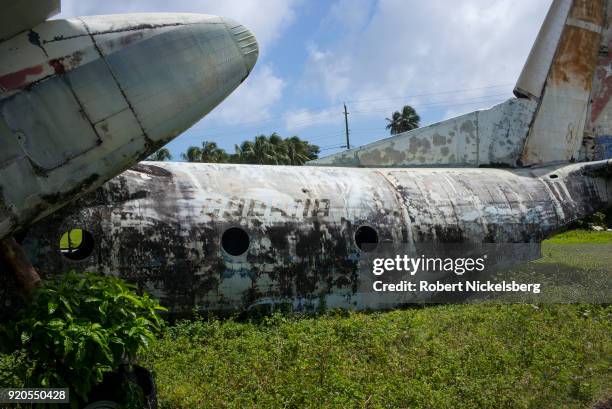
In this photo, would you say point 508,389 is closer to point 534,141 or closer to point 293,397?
point 293,397

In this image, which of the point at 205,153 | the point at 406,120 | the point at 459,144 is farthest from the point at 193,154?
the point at 459,144

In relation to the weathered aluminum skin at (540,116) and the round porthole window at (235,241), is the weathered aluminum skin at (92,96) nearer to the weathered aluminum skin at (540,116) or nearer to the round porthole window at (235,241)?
the round porthole window at (235,241)

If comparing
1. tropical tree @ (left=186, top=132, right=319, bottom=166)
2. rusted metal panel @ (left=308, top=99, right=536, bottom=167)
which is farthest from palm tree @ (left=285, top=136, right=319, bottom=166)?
rusted metal panel @ (left=308, top=99, right=536, bottom=167)

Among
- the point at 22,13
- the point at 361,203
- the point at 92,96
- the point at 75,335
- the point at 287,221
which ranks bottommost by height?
the point at 75,335

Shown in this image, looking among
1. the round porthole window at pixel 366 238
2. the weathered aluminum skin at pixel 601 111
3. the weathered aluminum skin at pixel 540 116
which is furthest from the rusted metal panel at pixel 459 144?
the round porthole window at pixel 366 238

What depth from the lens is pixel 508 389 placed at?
7.55 meters

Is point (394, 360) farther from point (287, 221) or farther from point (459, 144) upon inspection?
point (459, 144)

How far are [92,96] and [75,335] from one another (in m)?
2.70

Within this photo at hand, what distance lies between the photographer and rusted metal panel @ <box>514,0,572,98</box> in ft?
47.1

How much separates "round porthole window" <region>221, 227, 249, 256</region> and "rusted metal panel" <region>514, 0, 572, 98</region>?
8246 mm

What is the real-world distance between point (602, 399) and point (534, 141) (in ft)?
27.6

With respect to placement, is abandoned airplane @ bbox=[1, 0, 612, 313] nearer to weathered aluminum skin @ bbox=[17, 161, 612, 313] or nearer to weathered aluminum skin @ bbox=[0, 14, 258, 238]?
weathered aluminum skin @ bbox=[17, 161, 612, 313]

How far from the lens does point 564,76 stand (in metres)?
14.5

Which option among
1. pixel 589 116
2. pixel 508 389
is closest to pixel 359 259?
pixel 508 389
